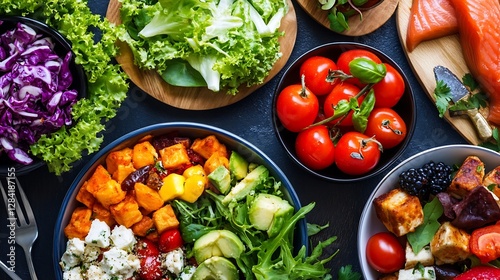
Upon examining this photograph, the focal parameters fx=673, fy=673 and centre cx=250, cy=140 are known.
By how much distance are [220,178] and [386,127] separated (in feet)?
2.07

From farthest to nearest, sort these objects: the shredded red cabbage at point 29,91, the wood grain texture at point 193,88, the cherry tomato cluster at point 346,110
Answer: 1. the wood grain texture at point 193,88
2. the cherry tomato cluster at point 346,110
3. the shredded red cabbage at point 29,91

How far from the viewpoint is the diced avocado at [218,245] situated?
234 centimetres

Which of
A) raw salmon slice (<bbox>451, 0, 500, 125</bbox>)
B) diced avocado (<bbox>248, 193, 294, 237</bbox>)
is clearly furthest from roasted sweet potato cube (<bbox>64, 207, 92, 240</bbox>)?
Answer: raw salmon slice (<bbox>451, 0, 500, 125</bbox>)

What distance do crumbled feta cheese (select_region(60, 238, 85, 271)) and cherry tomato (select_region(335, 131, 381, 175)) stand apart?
3.18 ft

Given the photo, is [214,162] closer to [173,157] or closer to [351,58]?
[173,157]

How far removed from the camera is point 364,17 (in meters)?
2.59

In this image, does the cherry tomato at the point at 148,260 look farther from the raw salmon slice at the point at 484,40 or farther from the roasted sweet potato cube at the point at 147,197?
the raw salmon slice at the point at 484,40

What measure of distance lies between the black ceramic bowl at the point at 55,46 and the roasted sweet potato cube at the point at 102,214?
0.80ft

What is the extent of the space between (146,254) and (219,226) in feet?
0.91

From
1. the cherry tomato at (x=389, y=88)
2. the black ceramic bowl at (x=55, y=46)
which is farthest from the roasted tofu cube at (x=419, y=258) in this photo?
the black ceramic bowl at (x=55, y=46)

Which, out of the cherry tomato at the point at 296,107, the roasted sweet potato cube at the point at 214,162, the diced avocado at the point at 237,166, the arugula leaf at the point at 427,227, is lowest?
the arugula leaf at the point at 427,227

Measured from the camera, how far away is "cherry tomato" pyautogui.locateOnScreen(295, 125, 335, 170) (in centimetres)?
243

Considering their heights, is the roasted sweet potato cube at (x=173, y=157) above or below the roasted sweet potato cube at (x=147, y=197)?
above

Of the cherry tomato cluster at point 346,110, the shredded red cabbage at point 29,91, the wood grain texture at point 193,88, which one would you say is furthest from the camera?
the wood grain texture at point 193,88
